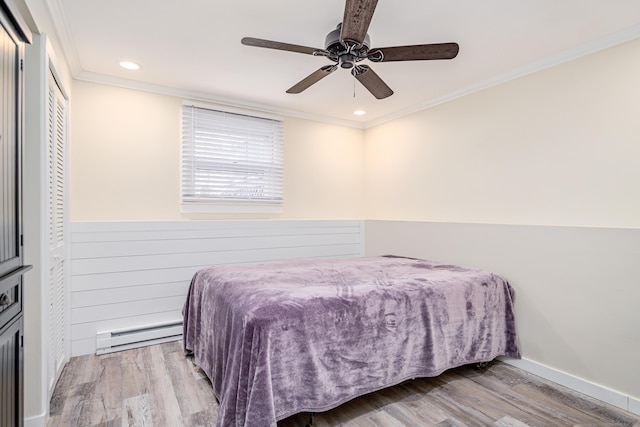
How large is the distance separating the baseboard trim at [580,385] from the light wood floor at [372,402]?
0.05 metres

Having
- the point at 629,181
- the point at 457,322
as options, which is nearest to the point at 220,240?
the point at 457,322

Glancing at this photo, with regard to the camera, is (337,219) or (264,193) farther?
(337,219)

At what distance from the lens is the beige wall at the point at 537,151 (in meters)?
2.25

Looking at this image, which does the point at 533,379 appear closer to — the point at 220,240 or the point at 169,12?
the point at 220,240

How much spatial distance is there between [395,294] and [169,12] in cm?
221

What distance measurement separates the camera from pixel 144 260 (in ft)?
10.1

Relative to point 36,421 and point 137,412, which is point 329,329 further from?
point 36,421

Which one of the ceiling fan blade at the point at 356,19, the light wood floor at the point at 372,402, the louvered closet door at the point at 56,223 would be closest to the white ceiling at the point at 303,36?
the ceiling fan blade at the point at 356,19

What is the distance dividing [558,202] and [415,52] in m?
1.60

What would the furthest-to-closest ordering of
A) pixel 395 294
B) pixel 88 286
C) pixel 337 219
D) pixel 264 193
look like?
1. pixel 337 219
2. pixel 264 193
3. pixel 88 286
4. pixel 395 294

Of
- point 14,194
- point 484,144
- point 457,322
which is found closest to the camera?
point 14,194

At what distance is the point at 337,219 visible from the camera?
4277 millimetres

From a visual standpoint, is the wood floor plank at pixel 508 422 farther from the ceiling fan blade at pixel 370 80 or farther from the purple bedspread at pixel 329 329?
the ceiling fan blade at pixel 370 80

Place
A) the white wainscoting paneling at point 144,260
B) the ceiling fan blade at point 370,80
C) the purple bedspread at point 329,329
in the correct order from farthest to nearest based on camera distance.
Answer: the white wainscoting paneling at point 144,260 → the ceiling fan blade at point 370,80 → the purple bedspread at point 329,329
